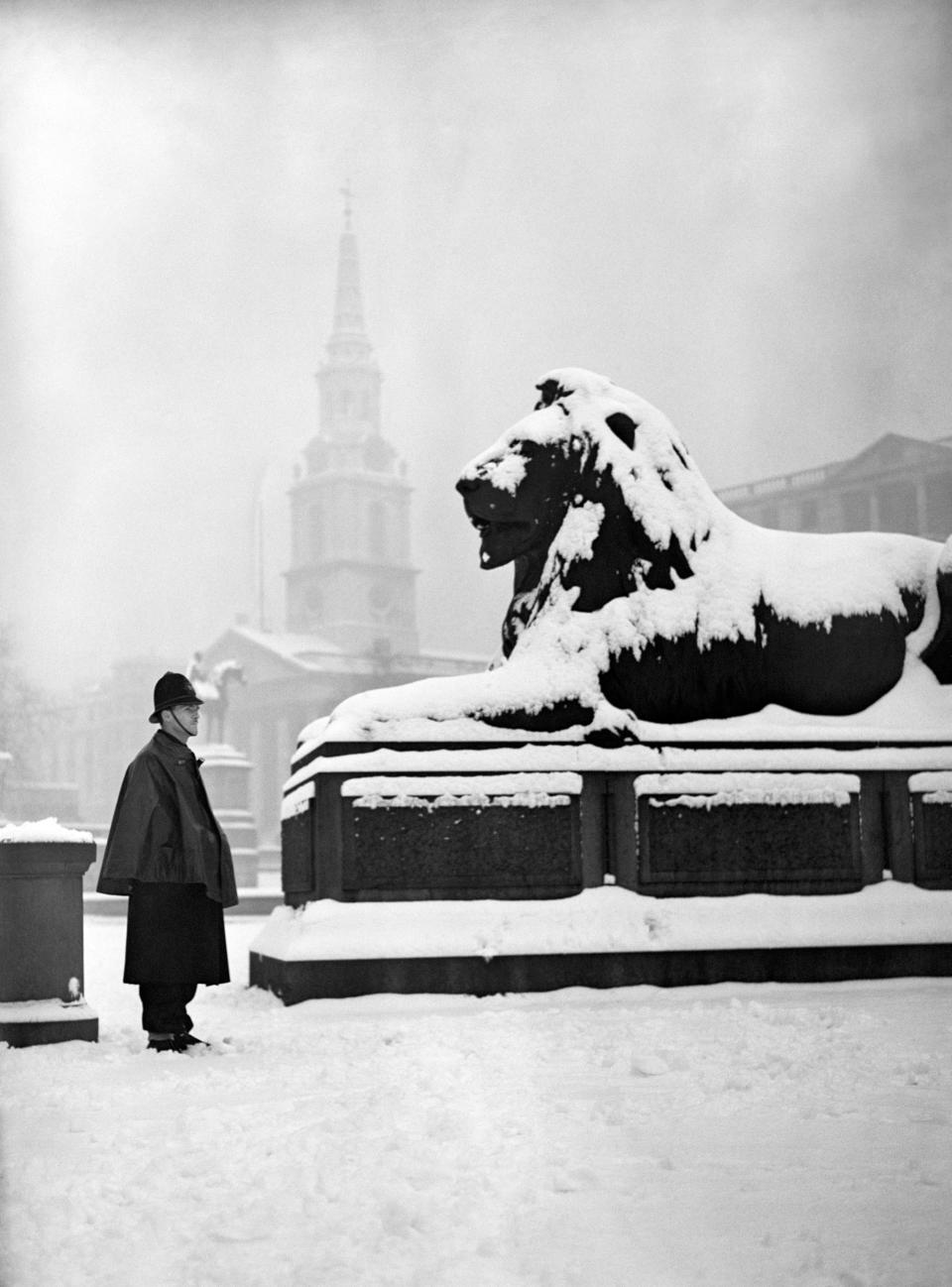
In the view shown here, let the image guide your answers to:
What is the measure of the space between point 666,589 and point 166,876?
2611 mm

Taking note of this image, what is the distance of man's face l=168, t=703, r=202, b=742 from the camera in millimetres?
5242

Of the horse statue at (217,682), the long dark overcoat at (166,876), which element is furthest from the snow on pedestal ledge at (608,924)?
the horse statue at (217,682)

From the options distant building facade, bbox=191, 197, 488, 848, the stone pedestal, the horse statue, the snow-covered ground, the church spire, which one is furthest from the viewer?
distant building facade, bbox=191, 197, 488, 848

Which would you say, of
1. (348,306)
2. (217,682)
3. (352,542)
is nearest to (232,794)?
(217,682)

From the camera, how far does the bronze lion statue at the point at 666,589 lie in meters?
6.35

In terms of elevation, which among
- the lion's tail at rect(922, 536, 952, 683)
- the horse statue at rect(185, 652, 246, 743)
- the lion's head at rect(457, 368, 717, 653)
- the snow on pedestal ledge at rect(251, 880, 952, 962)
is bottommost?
the snow on pedestal ledge at rect(251, 880, 952, 962)

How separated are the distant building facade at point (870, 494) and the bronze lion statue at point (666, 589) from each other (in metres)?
8.33

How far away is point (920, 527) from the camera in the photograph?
17.8 m

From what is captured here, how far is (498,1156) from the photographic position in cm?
291

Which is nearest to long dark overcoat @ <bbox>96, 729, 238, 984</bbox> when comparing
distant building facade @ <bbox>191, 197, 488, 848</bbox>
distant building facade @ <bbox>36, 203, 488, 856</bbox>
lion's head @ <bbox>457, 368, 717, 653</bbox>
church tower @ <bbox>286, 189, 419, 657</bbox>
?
lion's head @ <bbox>457, 368, 717, 653</bbox>

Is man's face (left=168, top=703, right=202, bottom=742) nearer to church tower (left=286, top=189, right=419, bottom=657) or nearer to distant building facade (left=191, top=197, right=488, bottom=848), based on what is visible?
distant building facade (left=191, top=197, right=488, bottom=848)

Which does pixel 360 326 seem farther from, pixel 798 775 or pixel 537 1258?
pixel 537 1258

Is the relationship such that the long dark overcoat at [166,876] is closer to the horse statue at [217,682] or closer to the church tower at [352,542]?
the horse statue at [217,682]

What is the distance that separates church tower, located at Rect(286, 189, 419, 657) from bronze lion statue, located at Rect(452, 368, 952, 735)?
132ft
